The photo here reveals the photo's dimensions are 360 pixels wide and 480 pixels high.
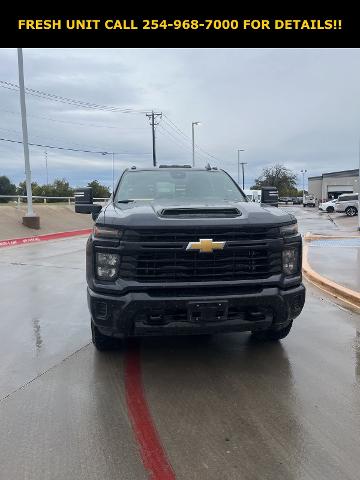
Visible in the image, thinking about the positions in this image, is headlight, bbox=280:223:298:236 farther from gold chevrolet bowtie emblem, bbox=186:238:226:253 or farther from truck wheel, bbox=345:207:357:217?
truck wheel, bbox=345:207:357:217

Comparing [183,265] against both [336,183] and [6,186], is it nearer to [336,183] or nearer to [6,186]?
[336,183]

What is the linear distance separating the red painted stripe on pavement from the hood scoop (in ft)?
5.01

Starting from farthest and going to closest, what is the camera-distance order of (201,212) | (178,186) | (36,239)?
(36,239) → (178,186) → (201,212)

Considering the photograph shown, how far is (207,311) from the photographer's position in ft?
13.3

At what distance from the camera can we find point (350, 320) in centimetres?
629

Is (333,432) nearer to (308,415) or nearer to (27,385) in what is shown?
(308,415)

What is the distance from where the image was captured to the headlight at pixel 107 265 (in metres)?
4.16

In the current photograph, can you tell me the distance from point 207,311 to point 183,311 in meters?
0.21

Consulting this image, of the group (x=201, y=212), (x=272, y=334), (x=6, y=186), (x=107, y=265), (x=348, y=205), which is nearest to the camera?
(x=107, y=265)

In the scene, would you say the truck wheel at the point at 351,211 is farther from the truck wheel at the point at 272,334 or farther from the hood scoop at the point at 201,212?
the hood scoop at the point at 201,212

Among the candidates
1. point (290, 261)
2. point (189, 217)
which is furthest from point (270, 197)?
point (189, 217)

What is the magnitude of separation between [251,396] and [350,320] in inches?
114

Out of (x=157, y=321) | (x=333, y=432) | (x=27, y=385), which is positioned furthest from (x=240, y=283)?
(x=27, y=385)

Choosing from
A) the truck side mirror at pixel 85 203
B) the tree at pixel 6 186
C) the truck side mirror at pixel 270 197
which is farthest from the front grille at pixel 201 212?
the tree at pixel 6 186
